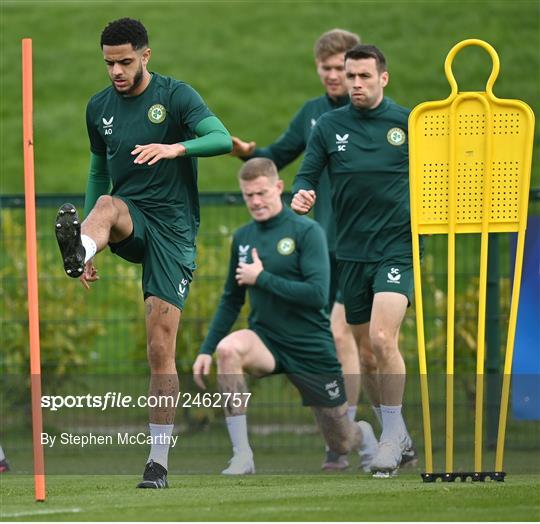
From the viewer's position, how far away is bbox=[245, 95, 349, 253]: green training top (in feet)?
37.3

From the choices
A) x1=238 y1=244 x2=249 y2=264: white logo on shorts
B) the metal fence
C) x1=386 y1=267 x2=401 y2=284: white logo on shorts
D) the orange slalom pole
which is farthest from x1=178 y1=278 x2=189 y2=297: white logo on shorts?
the metal fence

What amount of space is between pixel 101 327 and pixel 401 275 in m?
4.23

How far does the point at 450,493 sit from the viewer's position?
752cm

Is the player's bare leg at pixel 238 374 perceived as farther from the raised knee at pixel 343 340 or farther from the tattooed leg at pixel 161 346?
the tattooed leg at pixel 161 346

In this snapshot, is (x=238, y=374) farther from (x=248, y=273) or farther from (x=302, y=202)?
(x=302, y=202)

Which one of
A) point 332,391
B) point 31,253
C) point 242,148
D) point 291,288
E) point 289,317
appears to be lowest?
point 332,391

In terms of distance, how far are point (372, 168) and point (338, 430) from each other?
1.96m

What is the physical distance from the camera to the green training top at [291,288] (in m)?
10.5

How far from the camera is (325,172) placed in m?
11.5

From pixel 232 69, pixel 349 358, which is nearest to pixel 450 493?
pixel 349 358

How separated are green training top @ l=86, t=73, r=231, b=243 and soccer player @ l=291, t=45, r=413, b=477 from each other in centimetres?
109

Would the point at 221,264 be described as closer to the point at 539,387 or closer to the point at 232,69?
the point at 539,387

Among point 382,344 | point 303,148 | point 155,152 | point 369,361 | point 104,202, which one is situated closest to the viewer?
point 155,152

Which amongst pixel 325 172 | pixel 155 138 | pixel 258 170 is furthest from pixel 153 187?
pixel 325 172
